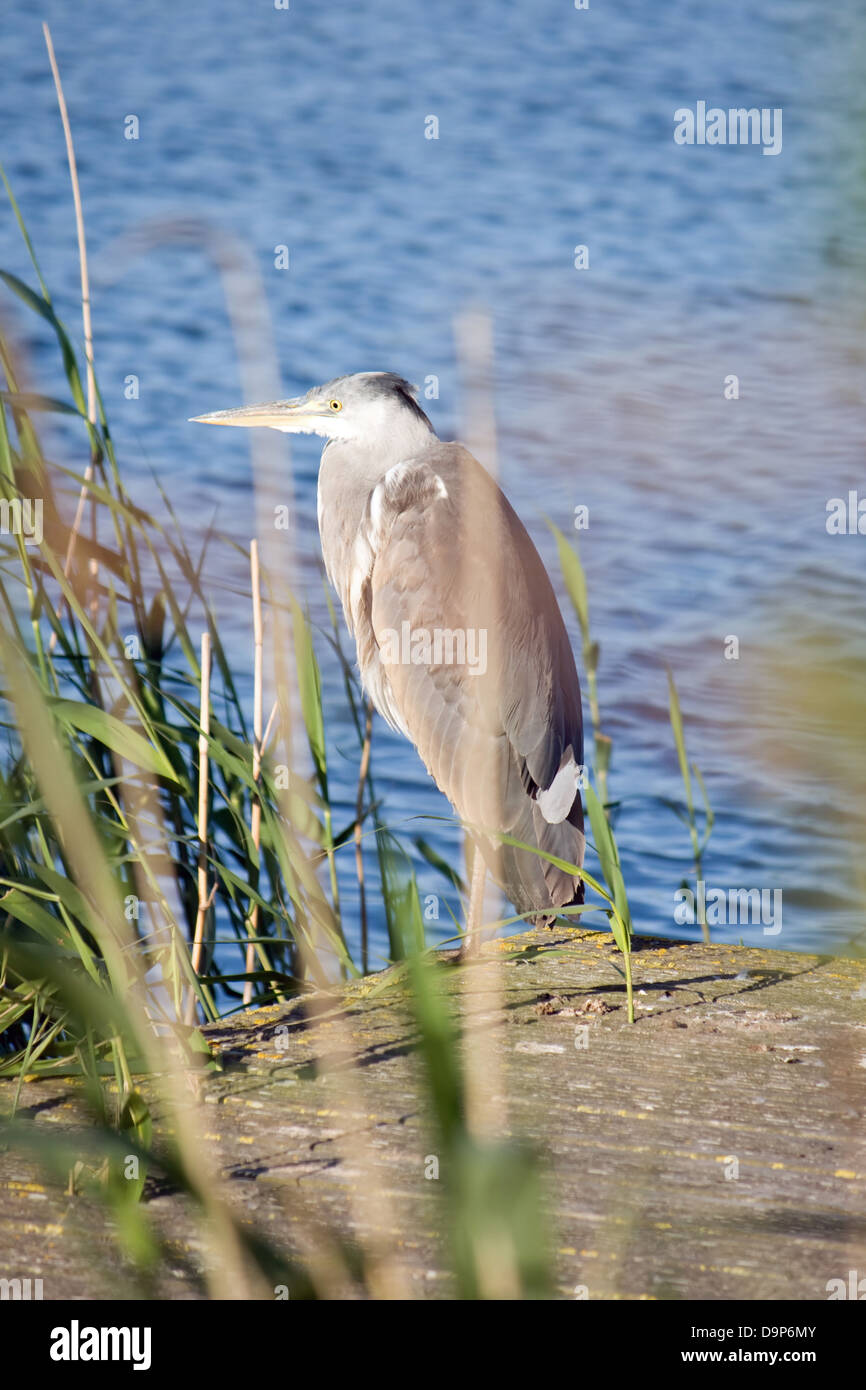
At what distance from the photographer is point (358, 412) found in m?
4.21

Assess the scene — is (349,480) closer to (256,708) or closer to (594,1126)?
(256,708)

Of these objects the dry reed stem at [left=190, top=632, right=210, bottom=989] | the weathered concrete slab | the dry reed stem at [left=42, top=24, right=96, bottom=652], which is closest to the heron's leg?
the weathered concrete slab

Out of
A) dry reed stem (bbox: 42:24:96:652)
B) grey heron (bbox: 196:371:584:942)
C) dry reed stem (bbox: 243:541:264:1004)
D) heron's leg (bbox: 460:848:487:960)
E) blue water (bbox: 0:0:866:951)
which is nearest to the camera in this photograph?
blue water (bbox: 0:0:866:951)

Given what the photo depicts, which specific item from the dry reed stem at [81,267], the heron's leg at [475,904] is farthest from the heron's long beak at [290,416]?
the heron's leg at [475,904]

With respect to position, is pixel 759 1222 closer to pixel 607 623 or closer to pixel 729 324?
pixel 729 324

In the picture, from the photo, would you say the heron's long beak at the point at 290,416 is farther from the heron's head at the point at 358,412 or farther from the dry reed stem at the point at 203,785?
the dry reed stem at the point at 203,785

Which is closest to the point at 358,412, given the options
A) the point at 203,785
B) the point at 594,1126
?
the point at 203,785

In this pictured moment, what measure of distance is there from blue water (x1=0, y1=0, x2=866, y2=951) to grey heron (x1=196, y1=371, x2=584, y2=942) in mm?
264

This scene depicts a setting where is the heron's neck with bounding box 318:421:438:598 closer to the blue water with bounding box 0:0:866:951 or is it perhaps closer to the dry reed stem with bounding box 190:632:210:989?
the blue water with bounding box 0:0:866:951

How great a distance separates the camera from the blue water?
0.81m

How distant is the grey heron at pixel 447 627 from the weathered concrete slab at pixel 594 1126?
73cm

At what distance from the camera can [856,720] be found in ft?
2.35

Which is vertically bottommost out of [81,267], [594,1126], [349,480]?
[594,1126]

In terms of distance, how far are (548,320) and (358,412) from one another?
10.7ft
